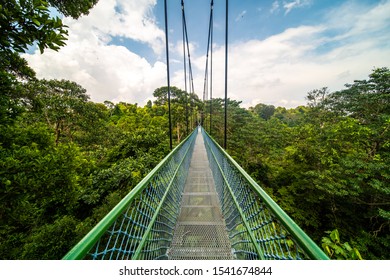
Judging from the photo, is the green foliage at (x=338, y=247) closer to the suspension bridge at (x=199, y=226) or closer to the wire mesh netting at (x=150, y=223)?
the suspension bridge at (x=199, y=226)

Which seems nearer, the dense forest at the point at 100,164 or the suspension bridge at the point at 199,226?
the suspension bridge at the point at 199,226

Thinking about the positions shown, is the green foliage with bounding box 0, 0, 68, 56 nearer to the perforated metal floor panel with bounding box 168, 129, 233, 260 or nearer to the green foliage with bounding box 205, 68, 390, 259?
the perforated metal floor panel with bounding box 168, 129, 233, 260

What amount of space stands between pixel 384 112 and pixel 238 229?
8951 mm

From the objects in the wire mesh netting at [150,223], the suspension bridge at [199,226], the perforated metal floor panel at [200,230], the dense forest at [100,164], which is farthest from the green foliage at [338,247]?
the wire mesh netting at [150,223]

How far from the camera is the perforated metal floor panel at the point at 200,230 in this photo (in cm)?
153

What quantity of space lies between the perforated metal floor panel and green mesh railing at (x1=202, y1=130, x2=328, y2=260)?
0.11 metres

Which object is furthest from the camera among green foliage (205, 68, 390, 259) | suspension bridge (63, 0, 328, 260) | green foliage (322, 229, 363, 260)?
green foliage (205, 68, 390, 259)

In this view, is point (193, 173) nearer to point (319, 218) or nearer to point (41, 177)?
point (41, 177)

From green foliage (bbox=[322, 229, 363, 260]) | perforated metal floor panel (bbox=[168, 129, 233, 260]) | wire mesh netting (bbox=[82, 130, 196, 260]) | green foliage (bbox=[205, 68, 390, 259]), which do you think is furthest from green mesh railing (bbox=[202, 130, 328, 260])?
green foliage (bbox=[205, 68, 390, 259])

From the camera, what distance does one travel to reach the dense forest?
78.0 inches

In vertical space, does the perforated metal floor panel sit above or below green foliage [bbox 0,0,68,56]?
below

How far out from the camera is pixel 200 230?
181 cm

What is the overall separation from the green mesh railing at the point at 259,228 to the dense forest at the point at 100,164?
2.29 ft
